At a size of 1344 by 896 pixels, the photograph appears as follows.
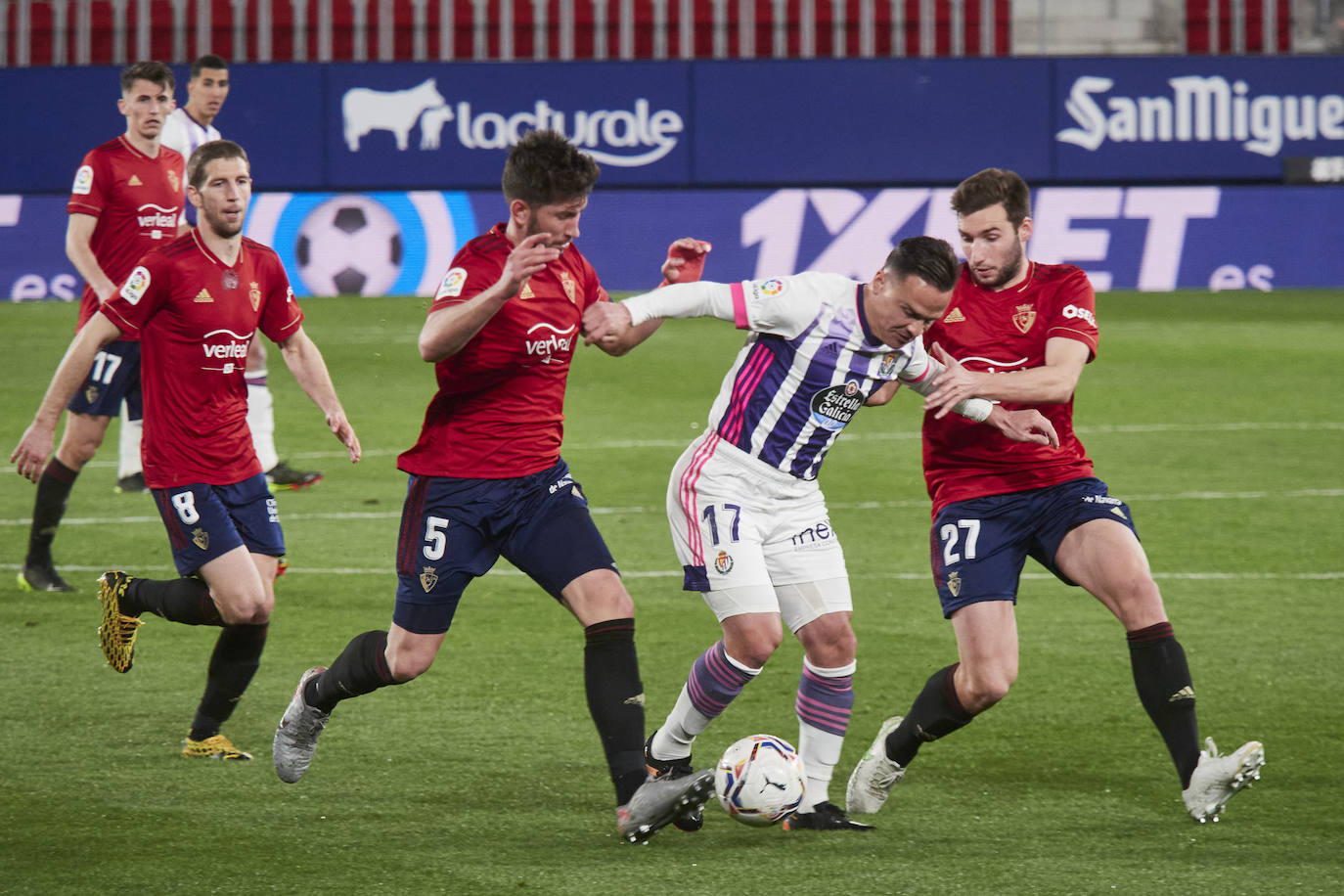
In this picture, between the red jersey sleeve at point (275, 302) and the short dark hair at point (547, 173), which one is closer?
the short dark hair at point (547, 173)

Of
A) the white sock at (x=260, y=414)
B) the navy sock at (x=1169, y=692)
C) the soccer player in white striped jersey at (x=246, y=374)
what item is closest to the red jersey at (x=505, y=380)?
the navy sock at (x=1169, y=692)

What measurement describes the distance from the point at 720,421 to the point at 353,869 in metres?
1.58

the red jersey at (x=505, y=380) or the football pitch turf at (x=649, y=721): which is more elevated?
the red jersey at (x=505, y=380)

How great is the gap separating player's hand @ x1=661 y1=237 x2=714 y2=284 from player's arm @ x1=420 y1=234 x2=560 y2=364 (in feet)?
1.65

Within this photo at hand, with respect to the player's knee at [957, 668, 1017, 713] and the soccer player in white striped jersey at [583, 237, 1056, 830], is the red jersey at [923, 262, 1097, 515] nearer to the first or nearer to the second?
the soccer player in white striped jersey at [583, 237, 1056, 830]

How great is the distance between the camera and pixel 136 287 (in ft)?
17.7

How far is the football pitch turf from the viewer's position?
4.50 m

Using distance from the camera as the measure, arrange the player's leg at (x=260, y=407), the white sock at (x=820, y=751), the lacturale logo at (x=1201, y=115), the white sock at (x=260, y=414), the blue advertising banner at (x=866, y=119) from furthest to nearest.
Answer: the lacturale logo at (x=1201, y=115) < the blue advertising banner at (x=866, y=119) < the white sock at (x=260, y=414) < the player's leg at (x=260, y=407) < the white sock at (x=820, y=751)

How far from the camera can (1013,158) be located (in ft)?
73.1

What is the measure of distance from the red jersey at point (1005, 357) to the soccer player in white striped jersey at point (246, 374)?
14.0 feet

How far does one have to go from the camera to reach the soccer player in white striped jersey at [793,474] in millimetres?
4824

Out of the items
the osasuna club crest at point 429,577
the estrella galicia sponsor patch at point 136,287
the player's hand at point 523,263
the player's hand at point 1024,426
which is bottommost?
the osasuna club crest at point 429,577

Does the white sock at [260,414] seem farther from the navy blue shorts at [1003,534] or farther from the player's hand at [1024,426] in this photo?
the player's hand at [1024,426]

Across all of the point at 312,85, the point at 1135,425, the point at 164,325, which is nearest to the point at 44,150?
the point at 312,85
